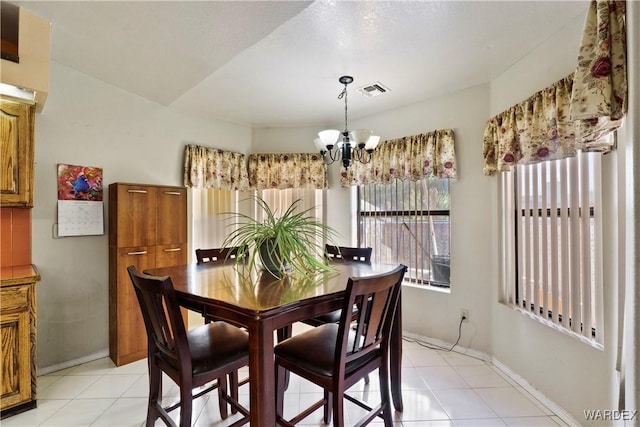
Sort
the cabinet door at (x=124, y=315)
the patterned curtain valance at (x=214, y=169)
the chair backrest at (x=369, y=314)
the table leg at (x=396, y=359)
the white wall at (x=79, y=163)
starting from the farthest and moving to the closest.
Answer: the patterned curtain valance at (x=214, y=169), the cabinet door at (x=124, y=315), the white wall at (x=79, y=163), the table leg at (x=396, y=359), the chair backrest at (x=369, y=314)

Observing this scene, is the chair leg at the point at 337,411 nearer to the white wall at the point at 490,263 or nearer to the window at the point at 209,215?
the white wall at the point at 490,263

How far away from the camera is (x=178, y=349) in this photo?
4.34 ft

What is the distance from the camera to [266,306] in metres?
1.21


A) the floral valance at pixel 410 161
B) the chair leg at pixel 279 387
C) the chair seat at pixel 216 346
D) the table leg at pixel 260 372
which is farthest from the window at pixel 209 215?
the table leg at pixel 260 372

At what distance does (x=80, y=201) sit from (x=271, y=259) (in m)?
2.03

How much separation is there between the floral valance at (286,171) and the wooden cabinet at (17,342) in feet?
8.06

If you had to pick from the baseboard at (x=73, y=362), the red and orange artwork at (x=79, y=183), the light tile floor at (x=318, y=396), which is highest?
the red and orange artwork at (x=79, y=183)

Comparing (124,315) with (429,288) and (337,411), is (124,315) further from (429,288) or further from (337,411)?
(429,288)

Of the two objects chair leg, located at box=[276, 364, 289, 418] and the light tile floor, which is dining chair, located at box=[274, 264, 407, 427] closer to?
chair leg, located at box=[276, 364, 289, 418]

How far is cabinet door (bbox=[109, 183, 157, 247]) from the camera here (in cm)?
262

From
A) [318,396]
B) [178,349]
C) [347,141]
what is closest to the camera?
[178,349]

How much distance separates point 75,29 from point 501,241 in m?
3.55

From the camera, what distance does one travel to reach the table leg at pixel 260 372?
1182 mm

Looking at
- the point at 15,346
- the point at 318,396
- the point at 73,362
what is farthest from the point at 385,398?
the point at 73,362
